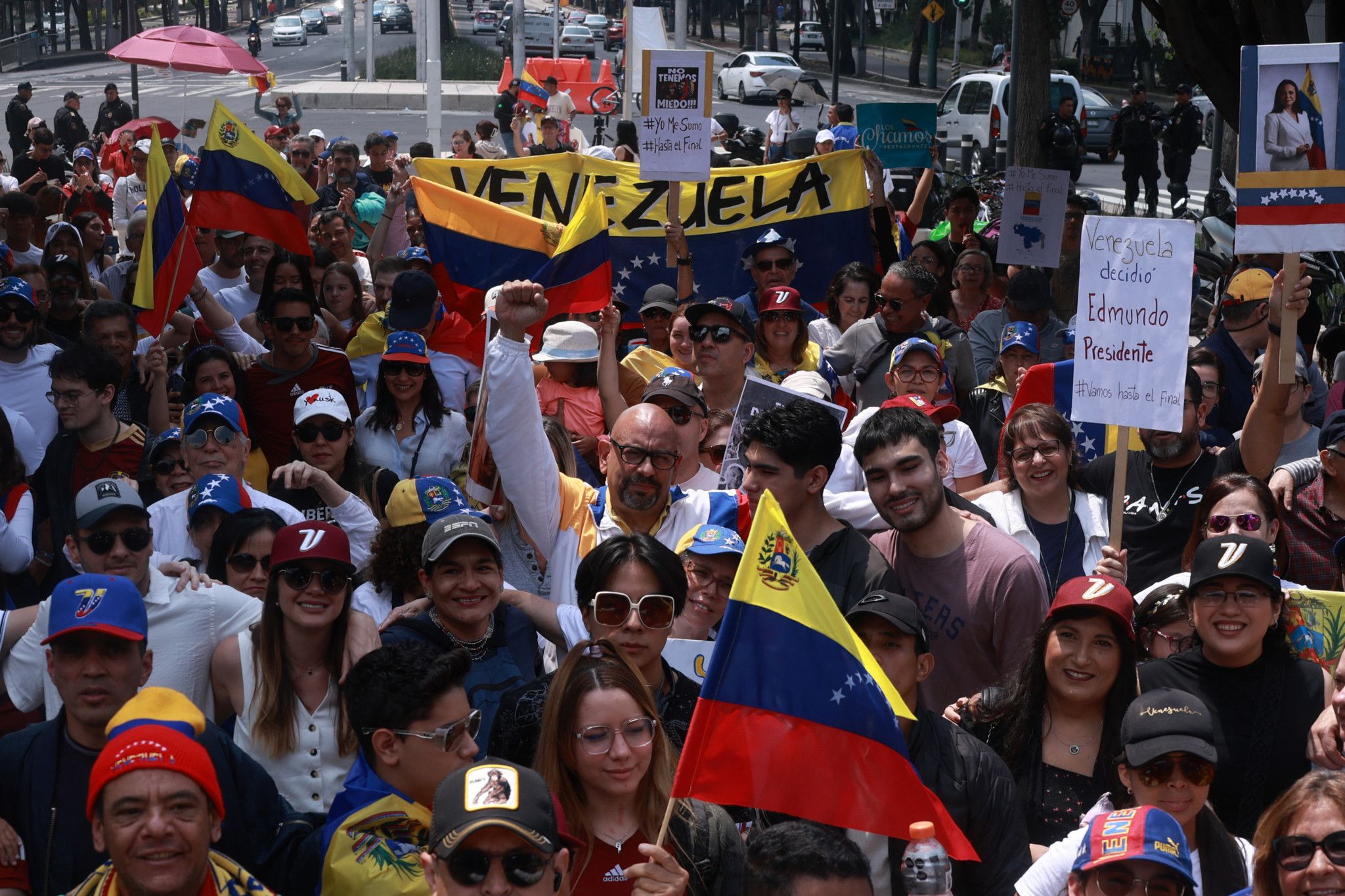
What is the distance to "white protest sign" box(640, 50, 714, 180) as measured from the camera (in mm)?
8703

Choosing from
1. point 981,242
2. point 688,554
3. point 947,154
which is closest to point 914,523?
point 688,554

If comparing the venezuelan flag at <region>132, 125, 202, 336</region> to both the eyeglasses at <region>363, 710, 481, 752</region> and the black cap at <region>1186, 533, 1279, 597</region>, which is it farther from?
the black cap at <region>1186, 533, 1279, 597</region>

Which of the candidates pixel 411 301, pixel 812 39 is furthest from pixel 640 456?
pixel 812 39

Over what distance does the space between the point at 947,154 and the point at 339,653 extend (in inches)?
1122

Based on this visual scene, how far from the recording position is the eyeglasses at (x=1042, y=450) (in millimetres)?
5383

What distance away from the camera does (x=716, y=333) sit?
673 cm

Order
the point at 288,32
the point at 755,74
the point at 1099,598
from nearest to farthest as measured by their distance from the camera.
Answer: the point at 1099,598
the point at 755,74
the point at 288,32

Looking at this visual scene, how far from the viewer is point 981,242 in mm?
11258

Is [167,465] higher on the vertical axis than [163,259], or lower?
lower

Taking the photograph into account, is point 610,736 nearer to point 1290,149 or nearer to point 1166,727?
point 1166,727

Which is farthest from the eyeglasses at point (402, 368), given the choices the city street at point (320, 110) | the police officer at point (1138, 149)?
the city street at point (320, 110)

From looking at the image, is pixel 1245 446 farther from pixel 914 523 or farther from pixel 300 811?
pixel 300 811

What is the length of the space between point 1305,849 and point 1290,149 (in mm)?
3328

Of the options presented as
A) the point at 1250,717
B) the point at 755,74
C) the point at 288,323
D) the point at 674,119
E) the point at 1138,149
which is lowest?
the point at 1250,717
